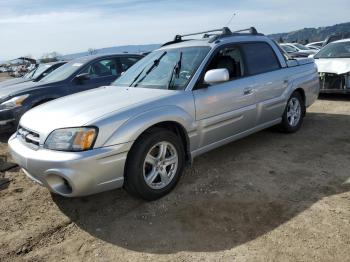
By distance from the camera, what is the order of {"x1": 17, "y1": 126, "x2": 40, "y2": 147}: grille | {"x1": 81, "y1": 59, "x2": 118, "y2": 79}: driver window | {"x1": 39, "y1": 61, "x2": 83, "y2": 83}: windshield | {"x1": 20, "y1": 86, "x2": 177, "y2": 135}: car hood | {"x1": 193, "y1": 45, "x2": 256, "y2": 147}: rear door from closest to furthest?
{"x1": 20, "y1": 86, "x2": 177, "y2": 135}: car hood
{"x1": 17, "y1": 126, "x2": 40, "y2": 147}: grille
{"x1": 193, "y1": 45, "x2": 256, "y2": 147}: rear door
{"x1": 39, "y1": 61, "x2": 83, "y2": 83}: windshield
{"x1": 81, "y1": 59, "x2": 118, "y2": 79}: driver window

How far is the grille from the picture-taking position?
3.56 meters

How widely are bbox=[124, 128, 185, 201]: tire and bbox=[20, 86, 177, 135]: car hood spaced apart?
1.33 feet

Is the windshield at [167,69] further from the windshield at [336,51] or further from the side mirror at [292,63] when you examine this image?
the windshield at [336,51]

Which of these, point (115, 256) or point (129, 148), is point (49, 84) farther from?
point (115, 256)

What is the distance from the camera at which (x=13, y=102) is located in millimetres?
6594

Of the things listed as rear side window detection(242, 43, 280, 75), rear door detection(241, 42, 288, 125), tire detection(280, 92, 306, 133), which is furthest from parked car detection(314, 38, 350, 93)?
rear side window detection(242, 43, 280, 75)

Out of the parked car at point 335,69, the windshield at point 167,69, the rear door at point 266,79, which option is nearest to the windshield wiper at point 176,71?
the windshield at point 167,69

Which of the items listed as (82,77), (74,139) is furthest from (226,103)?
(82,77)

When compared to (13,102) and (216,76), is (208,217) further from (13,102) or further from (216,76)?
(13,102)

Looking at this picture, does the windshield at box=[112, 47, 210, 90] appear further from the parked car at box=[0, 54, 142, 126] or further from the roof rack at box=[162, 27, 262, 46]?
the parked car at box=[0, 54, 142, 126]

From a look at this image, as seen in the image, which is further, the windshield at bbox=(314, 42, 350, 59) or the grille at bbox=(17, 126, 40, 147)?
the windshield at bbox=(314, 42, 350, 59)

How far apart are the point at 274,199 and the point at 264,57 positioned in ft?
8.01

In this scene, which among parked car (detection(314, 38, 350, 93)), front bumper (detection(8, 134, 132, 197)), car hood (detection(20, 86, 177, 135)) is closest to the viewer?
front bumper (detection(8, 134, 132, 197))

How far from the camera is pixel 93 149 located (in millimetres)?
3230
